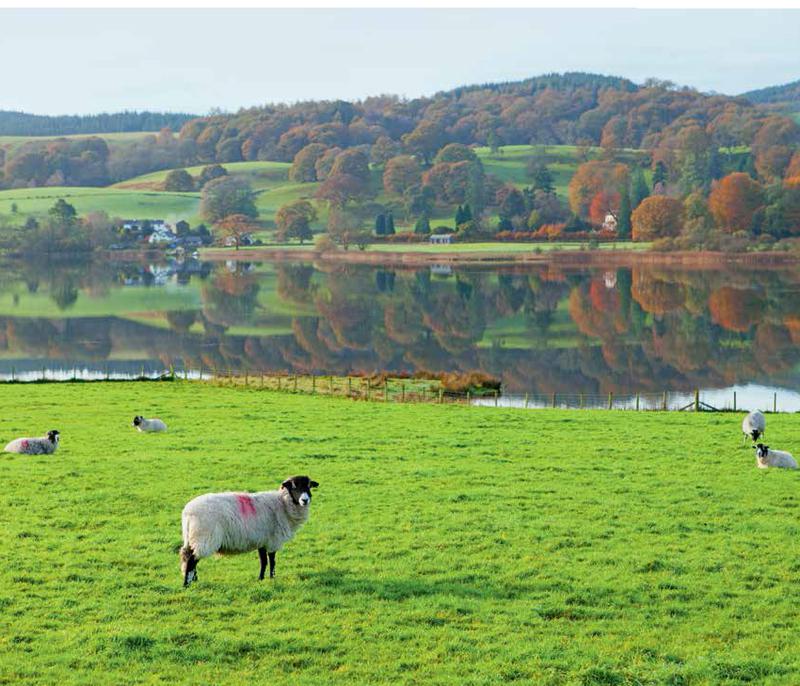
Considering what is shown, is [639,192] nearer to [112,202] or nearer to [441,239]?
[441,239]

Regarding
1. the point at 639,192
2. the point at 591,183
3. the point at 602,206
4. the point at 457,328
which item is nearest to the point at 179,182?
the point at 591,183

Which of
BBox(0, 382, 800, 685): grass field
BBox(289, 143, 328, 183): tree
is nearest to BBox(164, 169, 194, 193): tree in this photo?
BBox(289, 143, 328, 183): tree

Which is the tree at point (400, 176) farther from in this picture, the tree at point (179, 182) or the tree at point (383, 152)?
the tree at point (179, 182)

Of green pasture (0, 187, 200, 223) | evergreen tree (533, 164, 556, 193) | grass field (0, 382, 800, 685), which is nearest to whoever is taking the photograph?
grass field (0, 382, 800, 685)

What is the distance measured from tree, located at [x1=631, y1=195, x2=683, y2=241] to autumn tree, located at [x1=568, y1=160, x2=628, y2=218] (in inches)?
1012

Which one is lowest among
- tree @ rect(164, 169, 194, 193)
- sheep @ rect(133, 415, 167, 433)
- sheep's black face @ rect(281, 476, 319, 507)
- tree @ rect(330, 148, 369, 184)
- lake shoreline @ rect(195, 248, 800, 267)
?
sheep @ rect(133, 415, 167, 433)

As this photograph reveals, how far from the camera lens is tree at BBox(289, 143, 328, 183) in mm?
185250

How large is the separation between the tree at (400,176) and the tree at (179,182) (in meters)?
40.6

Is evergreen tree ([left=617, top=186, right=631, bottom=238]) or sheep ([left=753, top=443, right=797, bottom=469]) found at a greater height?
evergreen tree ([left=617, top=186, right=631, bottom=238])

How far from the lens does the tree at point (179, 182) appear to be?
18588cm

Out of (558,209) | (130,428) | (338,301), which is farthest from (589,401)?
(558,209)

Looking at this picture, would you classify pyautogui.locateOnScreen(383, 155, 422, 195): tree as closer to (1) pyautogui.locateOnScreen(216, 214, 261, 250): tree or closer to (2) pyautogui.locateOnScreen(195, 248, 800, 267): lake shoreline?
(1) pyautogui.locateOnScreen(216, 214, 261, 250): tree

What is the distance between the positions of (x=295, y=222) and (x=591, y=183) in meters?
48.1

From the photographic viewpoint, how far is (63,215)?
140500 millimetres
